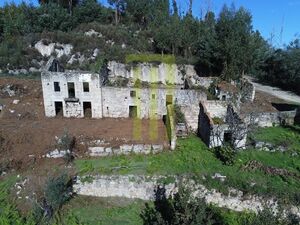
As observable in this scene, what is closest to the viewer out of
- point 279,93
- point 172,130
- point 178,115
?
point 172,130

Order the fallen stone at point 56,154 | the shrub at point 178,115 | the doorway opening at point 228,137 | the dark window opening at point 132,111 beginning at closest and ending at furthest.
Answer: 1. the fallen stone at point 56,154
2. the doorway opening at point 228,137
3. the shrub at point 178,115
4. the dark window opening at point 132,111

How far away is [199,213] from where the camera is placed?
1333 centimetres

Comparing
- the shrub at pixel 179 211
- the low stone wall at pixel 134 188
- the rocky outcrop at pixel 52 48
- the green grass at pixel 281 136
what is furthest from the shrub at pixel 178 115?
the rocky outcrop at pixel 52 48

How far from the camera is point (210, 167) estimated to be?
17969 millimetres

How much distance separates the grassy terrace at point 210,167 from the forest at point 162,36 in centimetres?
1679

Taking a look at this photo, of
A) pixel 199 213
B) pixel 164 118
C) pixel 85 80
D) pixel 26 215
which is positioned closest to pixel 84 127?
pixel 85 80

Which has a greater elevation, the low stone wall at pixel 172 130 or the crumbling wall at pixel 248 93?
the crumbling wall at pixel 248 93

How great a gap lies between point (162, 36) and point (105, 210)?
3507 centimetres

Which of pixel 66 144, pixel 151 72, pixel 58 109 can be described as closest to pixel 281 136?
pixel 66 144

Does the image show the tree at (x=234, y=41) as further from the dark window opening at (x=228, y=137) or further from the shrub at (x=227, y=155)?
the shrub at (x=227, y=155)

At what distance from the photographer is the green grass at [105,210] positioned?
613 inches

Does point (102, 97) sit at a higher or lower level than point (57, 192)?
higher

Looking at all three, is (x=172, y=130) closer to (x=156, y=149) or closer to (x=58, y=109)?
(x=156, y=149)

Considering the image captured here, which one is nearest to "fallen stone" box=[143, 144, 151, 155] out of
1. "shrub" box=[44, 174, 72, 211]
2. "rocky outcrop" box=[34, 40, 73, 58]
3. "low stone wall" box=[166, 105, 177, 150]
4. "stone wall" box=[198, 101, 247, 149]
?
"low stone wall" box=[166, 105, 177, 150]
